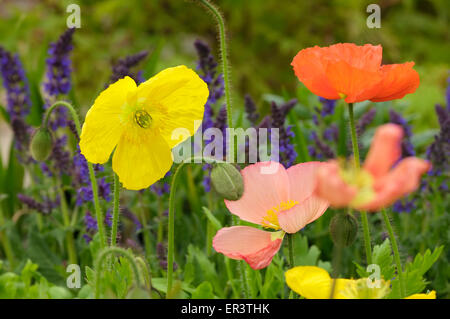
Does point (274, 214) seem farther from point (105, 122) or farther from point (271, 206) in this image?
point (105, 122)

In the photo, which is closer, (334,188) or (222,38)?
(334,188)

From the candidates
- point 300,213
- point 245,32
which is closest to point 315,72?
point 300,213

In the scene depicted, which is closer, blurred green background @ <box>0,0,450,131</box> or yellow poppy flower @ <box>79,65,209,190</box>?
yellow poppy flower @ <box>79,65,209,190</box>

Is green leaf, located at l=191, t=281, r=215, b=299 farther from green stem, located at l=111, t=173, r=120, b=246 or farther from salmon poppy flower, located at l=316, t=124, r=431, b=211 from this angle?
salmon poppy flower, located at l=316, t=124, r=431, b=211

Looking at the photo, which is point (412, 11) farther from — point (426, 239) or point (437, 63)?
point (426, 239)

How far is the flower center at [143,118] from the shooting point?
0.78 m

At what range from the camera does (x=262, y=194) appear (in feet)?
2.52

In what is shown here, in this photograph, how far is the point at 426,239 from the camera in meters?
1.30

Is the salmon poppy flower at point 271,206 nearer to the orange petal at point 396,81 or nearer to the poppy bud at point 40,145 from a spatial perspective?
the orange petal at point 396,81

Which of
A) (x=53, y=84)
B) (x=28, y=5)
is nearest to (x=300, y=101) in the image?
(x=53, y=84)

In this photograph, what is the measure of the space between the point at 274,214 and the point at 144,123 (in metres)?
0.20

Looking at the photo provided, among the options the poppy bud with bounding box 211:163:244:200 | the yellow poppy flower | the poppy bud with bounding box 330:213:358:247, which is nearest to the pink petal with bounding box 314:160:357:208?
the poppy bud with bounding box 330:213:358:247

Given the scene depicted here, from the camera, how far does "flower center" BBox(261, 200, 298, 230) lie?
748mm

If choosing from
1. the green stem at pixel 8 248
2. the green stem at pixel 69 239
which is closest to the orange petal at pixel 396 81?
the green stem at pixel 69 239
